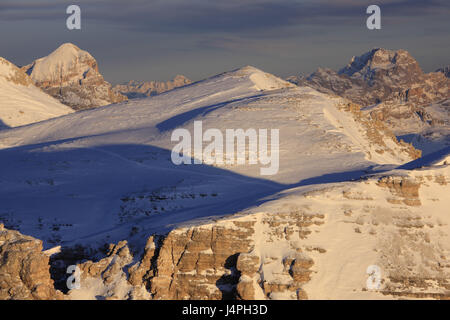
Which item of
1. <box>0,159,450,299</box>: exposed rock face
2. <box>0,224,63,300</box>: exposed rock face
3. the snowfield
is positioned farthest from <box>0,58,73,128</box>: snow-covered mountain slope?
<box>0,159,450,299</box>: exposed rock face

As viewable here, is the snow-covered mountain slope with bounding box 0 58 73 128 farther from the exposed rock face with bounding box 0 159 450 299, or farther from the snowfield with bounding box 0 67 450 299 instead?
the exposed rock face with bounding box 0 159 450 299

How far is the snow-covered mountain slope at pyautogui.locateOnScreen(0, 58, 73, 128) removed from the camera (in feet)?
557

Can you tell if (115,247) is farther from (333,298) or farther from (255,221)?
(333,298)

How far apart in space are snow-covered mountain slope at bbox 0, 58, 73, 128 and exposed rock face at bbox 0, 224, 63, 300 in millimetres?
118249

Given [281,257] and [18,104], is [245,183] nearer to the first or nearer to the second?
[281,257]

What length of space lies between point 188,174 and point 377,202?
29.9 meters

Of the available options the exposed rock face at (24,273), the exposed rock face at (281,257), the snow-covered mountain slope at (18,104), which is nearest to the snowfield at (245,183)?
the exposed rock face at (281,257)

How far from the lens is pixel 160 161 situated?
86812 millimetres

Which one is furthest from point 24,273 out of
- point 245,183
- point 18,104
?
point 18,104

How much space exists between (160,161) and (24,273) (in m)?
39.6

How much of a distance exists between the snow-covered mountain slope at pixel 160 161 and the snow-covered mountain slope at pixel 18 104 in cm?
4929

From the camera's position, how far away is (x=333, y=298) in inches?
1897

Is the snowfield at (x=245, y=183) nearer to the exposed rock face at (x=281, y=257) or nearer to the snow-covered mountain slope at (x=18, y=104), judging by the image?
the exposed rock face at (x=281, y=257)

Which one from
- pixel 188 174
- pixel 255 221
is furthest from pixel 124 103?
pixel 255 221
